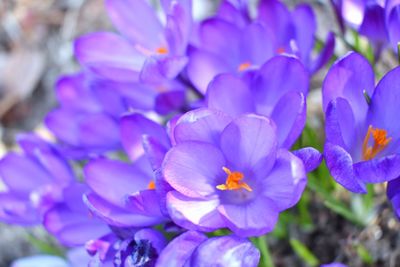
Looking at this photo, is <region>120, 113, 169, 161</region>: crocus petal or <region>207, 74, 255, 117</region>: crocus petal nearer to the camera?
<region>207, 74, 255, 117</region>: crocus petal

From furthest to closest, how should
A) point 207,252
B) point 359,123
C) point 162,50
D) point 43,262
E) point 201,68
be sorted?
point 43,262
point 162,50
point 201,68
point 359,123
point 207,252

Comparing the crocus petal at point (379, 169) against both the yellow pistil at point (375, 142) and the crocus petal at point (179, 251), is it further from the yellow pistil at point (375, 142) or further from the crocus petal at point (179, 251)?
the crocus petal at point (179, 251)

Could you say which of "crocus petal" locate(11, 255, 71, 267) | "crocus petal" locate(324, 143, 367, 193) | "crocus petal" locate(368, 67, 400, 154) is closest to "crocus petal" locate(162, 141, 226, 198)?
"crocus petal" locate(324, 143, 367, 193)

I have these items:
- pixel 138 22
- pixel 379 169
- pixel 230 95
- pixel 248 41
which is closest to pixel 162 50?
pixel 138 22

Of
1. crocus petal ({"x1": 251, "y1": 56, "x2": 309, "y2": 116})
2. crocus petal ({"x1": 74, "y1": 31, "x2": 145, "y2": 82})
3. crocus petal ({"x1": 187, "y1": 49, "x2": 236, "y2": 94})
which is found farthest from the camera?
crocus petal ({"x1": 74, "y1": 31, "x2": 145, "y2": 82})

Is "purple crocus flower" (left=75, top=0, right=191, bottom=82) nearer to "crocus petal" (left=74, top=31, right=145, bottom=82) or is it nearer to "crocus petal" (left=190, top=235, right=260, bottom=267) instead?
"crocus petal" (left=74, top=31, right=145, bottom=82)

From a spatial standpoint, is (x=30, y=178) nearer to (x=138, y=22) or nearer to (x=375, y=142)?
(x=138, y=22)

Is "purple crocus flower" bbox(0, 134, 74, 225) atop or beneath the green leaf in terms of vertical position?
atop

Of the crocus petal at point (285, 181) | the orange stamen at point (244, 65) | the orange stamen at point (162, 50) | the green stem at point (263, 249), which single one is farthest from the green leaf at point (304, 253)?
the orange stamen at point (162, 50)
